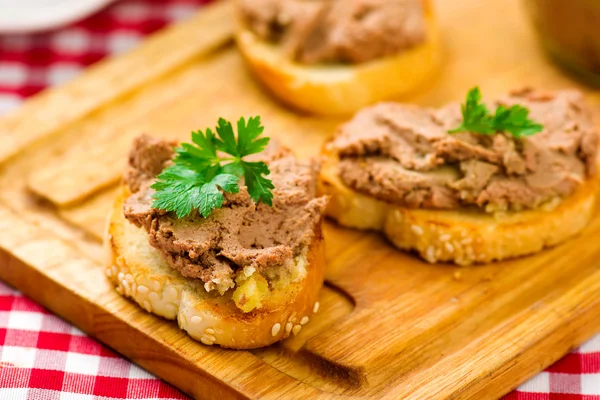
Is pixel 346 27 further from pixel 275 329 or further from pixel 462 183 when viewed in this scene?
pixel 275 329

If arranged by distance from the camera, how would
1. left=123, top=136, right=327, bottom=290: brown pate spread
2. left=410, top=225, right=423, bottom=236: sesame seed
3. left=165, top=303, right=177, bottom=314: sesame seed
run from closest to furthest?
left=123, top=136, right=327, bottom=290: brown pate spread
left=165, top=303, right=177, bottom=314: sesame seed
left=410, top=225, right=423, bottom=236: sesame seed

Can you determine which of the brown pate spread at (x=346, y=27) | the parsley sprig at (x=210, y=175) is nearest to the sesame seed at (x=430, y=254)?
the parsley sprig at (x=210, y=175)

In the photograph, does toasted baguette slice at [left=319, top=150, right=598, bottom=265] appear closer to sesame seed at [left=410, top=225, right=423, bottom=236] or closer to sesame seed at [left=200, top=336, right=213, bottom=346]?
sesame seed at [left=410, top=225, right=423, bottom=236]

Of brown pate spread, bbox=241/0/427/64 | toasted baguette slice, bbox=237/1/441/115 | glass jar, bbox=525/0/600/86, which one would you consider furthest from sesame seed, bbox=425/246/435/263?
glass jar, bbox=525/0/600/86

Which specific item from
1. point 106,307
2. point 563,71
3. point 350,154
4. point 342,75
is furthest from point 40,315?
point 563,71

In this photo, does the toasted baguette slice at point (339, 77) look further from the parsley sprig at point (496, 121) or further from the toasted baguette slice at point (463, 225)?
the parsley sprig at point (496, 121)

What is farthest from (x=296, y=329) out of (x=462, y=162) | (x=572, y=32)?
(x=572, y=32)

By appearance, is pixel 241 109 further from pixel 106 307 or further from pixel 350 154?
pixel 106 307
